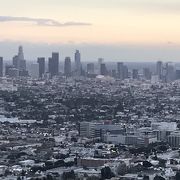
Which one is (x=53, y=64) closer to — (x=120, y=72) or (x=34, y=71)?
(x=34, y=71)

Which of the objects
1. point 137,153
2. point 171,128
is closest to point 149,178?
point 137,153

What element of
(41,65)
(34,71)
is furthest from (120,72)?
(34,71)

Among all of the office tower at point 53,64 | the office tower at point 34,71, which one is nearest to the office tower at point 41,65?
the office tower at point 34,71

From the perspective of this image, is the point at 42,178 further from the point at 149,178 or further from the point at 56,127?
the point at 56,127

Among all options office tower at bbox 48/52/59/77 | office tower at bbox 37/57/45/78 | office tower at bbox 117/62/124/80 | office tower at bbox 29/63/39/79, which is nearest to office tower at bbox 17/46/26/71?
office tower at bbox 29/63/39/79

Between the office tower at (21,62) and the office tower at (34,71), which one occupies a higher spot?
the office tower at (21,62)

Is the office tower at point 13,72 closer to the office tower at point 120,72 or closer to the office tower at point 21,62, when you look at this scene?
the office tower at point 21,62

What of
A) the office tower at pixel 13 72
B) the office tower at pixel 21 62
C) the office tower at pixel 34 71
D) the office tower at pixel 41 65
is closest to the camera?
the office tower at pixel 13 72

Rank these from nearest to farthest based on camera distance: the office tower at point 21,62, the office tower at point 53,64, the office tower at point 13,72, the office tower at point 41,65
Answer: the office tower at point 13,72, the office tower at point 53,64, the office tower at point 41,65, the office tower at point 21,62

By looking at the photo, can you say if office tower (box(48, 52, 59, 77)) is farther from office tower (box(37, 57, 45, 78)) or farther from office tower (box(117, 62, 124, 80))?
office tower (box(117, 62, 124, 80))

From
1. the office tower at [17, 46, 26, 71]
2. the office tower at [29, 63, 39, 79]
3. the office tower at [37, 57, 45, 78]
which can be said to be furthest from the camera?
the office tower at [17, 46, 26, 71]

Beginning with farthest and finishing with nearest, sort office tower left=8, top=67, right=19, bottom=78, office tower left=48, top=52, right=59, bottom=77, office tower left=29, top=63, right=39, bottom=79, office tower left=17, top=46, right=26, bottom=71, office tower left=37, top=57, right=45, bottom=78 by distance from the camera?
office tower left=17, top=46, right=26, bottom=71 → office tower left=29, top=63, right=39, bottom=79 → office tower left=37, top=57, right=45, bottom=78 → office tower left=48, top=52, right=59, bottom=77 → office tower left=8, top=67, right=19, bottom=78

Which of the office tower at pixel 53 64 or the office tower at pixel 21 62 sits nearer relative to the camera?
the office tower at pixel 53 64
